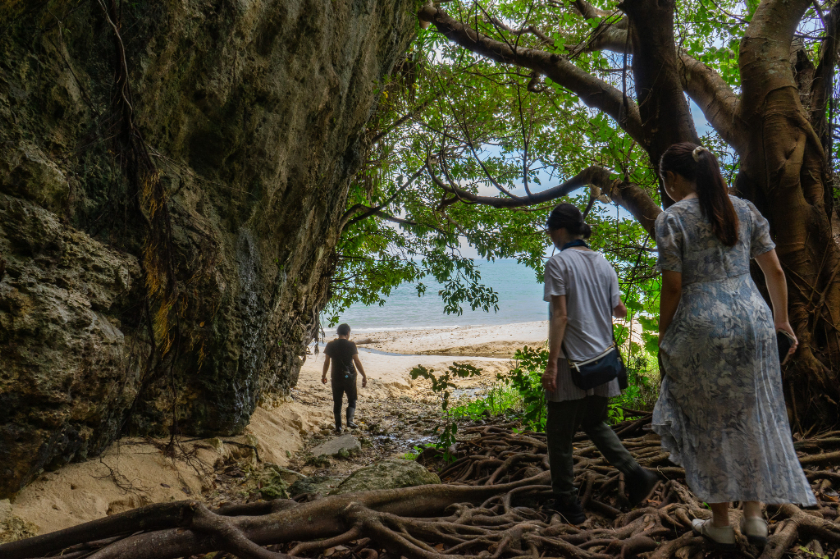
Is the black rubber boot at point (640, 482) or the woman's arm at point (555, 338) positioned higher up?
the woman's arm at point (555, 338)

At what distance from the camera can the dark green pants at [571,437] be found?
10.5ft

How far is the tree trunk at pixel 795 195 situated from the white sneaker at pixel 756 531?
8.07ft

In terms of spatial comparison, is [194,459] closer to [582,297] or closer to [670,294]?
[582,297]

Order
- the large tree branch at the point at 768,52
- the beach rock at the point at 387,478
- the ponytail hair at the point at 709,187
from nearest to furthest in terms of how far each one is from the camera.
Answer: the ponytail hair at the point at 709,187 < the beach rock at the point at 387,478 < the large tree branch at the point at 768,52

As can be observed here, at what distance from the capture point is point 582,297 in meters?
3.27

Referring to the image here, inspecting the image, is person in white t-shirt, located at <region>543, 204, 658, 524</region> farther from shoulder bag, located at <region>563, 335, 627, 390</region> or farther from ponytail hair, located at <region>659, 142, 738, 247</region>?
ponytail hair, located at <region>659, 142, 738, 247</region>

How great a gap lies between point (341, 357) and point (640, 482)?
5898mm

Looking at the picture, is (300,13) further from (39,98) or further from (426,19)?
(426,19)

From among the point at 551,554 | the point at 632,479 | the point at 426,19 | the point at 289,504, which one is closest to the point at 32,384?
the point at 289,504

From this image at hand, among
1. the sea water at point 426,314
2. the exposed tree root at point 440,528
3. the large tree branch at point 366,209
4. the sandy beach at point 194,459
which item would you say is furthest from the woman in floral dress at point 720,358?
the sea water at point 426,314

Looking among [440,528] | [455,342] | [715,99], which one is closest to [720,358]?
[440,528]

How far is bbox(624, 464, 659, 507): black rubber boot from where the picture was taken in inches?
127

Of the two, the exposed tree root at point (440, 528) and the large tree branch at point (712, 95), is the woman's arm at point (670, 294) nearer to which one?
the exposed tree root at point (440, 528)

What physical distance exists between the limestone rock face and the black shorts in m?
1.83
